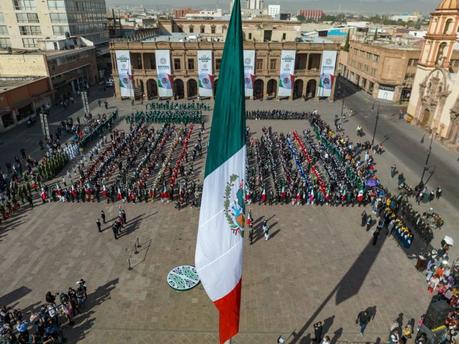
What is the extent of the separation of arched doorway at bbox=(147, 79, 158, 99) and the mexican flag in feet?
162

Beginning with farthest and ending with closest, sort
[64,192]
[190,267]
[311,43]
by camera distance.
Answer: [311,43] < [64,192] < [190,267]

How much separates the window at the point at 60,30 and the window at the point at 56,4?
3.06 meters

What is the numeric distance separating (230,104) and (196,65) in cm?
4729

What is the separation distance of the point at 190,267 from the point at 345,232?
9.83 meters

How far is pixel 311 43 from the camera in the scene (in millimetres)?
50406

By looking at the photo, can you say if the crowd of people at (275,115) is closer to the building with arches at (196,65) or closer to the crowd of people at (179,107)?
the crowd of people at (179,107)

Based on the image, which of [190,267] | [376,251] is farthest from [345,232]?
[190,267]

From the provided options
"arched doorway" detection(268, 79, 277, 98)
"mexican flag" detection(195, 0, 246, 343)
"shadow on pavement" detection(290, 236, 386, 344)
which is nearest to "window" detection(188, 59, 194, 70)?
"arched doorway" detection(268, 79, 277, 98)

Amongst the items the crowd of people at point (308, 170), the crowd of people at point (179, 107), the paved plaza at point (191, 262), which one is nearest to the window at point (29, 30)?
the crowd of people at point (179, 107)

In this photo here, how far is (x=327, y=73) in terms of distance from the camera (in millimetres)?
51375

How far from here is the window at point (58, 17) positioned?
60.4m

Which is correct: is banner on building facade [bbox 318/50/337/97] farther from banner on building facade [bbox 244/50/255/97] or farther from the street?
banner on building facade [bbox 244/50/255/97]

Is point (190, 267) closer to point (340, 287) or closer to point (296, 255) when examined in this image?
point (296, 255)

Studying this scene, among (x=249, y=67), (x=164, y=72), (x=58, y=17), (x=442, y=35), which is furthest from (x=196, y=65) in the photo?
(x=442, y=35)
